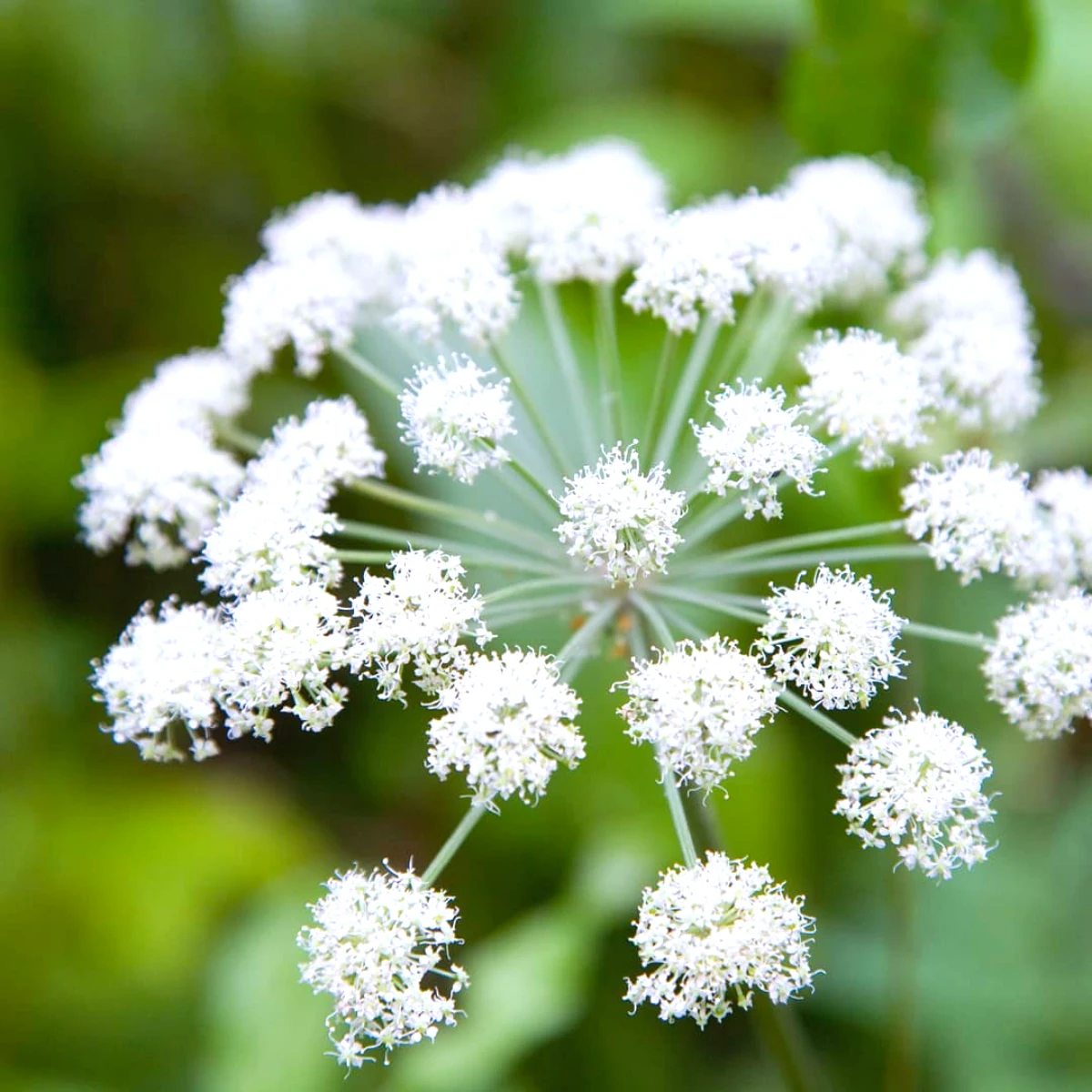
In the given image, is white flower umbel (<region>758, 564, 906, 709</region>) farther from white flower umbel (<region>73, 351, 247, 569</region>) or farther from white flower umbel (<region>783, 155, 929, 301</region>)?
white flower umbel (<region>73, 351, 247, 569</region>)

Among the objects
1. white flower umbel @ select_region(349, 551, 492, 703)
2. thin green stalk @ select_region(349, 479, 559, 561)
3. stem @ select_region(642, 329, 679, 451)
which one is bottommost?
white flower umbel @ select_region(349, 551, 492, 703)

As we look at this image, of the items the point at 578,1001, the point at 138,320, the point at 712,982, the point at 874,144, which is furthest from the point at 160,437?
the point at 138,320

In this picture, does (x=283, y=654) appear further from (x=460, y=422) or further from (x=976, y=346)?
(x=976, y=346)

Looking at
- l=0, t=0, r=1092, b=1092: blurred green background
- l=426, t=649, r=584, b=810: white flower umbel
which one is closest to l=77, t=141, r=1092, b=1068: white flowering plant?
l=426, t=649, r=584, b=810: white flower umbel

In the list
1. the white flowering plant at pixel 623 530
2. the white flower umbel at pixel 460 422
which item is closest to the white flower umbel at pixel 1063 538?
the white flowering plant at pixel 623 530

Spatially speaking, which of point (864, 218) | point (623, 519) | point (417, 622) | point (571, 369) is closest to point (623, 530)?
point (623, 519)

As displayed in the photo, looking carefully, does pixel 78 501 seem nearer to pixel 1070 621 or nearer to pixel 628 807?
pixel 628 807
